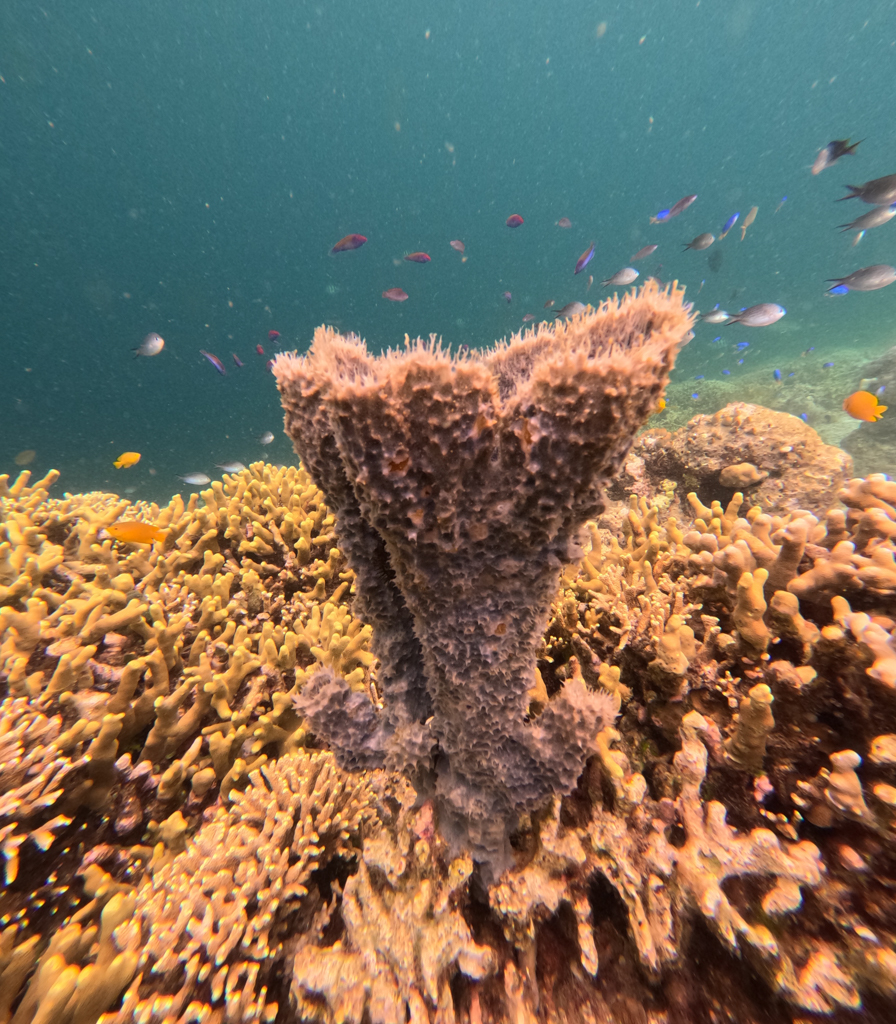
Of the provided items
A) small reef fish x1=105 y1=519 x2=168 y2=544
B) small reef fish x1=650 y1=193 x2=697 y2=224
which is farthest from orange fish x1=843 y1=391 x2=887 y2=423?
small reef fish x1=105 y1=519 x2=168 y2=544

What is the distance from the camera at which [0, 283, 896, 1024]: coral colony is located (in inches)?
51.4

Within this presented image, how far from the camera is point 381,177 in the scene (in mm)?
65062

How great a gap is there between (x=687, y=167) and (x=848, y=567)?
99.5m

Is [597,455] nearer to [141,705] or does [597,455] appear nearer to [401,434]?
[401,434]

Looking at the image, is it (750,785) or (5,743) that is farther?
(5,743)

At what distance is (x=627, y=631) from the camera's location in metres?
2.34

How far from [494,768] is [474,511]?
3.63 feet

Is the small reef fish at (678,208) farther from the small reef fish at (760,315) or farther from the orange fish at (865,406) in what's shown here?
the orange fish at (865,406)

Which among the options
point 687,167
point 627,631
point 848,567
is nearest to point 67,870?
point 627,631

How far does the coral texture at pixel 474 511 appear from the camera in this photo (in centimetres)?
119

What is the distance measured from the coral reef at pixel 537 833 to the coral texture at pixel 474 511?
0.14 metres

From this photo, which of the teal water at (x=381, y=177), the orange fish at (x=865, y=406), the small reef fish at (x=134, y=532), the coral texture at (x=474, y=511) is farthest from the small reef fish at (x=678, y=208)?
the teal water at (x=381, y=177)

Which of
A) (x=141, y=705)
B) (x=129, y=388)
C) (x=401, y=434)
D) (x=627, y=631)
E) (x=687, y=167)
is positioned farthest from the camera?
(x=687, y=167)

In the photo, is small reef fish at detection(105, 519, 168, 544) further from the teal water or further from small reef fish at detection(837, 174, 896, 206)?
the teal water
